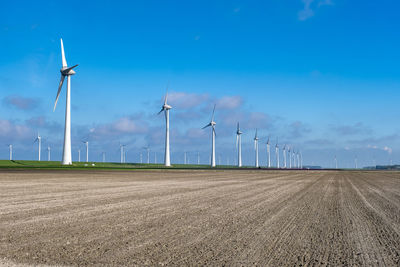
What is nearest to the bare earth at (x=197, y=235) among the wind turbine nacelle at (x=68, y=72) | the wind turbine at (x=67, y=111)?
the wind turbine at (x=67, y=111)

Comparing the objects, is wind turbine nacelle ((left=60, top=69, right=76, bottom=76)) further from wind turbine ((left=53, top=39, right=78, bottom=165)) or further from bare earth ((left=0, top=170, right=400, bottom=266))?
bare earth ((left=0, top=170, right=400, bottom=266))

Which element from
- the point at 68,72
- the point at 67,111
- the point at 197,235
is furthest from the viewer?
the point at 68,72

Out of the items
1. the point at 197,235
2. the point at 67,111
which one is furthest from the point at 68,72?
the point at 197,235


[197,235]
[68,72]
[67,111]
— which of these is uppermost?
[68,72]

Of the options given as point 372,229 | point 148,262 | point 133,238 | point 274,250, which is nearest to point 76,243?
point 133,238

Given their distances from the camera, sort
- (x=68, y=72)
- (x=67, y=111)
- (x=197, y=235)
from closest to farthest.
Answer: (x=197, y=235) < (x=67, y=111) < (x=68, y=72)

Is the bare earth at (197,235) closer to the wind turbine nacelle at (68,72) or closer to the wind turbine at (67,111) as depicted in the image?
the wind turbine at (67,111)

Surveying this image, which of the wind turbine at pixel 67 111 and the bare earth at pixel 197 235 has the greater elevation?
the wind turbine at pixel 67 111

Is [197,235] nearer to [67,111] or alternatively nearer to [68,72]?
[67,111]

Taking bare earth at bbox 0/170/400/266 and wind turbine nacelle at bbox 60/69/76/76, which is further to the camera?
wind turbine nacelle at bbox 60/69/76/76

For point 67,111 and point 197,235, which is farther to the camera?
point 67,111

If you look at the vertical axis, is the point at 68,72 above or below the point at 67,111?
above

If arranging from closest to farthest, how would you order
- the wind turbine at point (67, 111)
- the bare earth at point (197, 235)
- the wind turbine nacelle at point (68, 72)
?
the bare earth at point (197, 235) < the wind turbine at point (67, 111) < the wind turbine nacelle at point (68, 72)

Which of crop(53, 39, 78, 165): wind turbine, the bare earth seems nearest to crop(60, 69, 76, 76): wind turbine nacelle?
crop(53, 39, 78, 165): wind turbine
